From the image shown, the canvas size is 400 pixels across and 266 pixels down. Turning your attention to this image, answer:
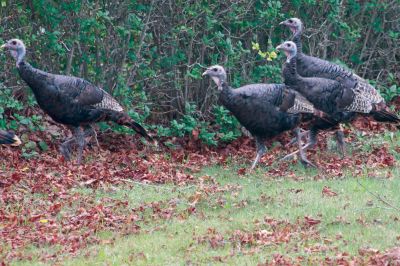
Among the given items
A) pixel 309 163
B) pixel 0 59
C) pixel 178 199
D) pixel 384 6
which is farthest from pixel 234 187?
pixel 384 6

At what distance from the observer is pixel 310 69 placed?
1166 centimetres

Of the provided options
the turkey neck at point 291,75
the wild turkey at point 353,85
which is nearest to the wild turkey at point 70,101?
the turkey neck at point 291,75

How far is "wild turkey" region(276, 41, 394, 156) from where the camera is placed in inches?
435

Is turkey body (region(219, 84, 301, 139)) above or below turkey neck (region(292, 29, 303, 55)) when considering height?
below

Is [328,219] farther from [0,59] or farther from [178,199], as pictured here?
[0,59]

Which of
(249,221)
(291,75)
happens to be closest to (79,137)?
(291,75)

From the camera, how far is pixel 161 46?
12.5m

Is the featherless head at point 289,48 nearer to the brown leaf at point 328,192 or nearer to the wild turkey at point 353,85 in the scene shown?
the wild turkey at point 353,85

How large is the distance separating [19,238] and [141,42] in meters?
4.95

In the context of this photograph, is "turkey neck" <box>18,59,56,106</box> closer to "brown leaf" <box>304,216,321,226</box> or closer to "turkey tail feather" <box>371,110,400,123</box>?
"turkey tail feather" <box>371,110,400,123</box>

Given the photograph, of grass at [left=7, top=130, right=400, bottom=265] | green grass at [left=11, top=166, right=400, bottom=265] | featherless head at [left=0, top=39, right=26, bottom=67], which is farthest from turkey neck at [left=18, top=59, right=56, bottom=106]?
green grass at [left=11, top=166, right=400, bottom=265]

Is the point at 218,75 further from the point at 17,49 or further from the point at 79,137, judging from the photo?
the point at 17,49

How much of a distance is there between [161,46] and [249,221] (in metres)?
5.21

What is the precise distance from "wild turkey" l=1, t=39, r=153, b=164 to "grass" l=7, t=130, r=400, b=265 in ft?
5.60
